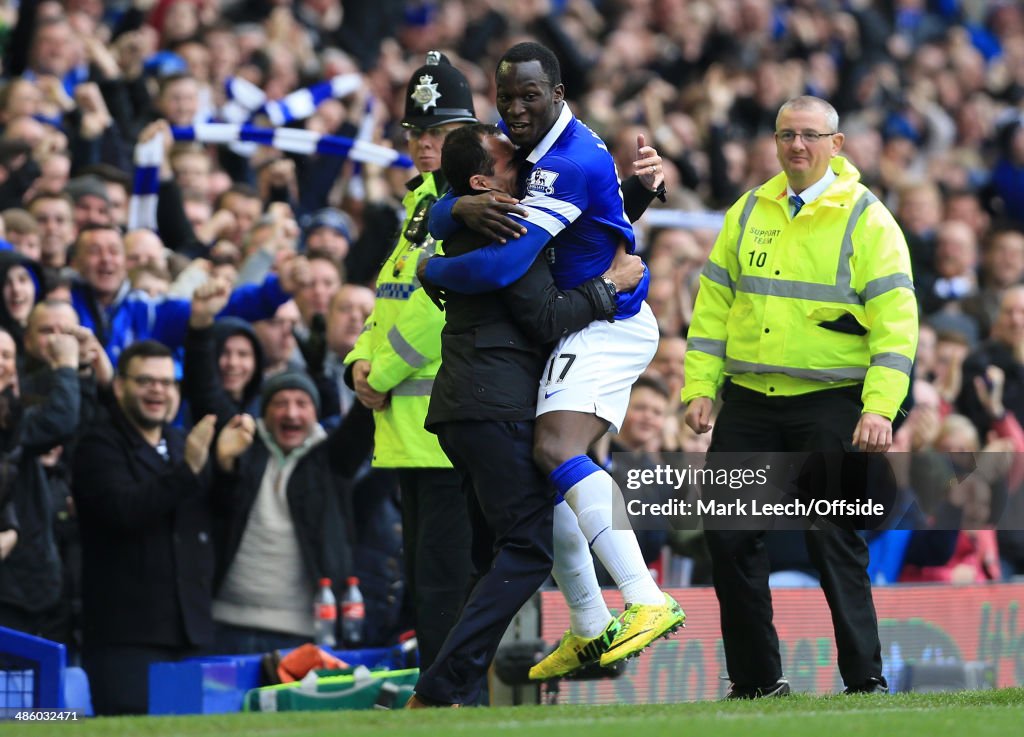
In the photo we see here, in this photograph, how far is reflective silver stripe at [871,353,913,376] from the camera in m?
7.84

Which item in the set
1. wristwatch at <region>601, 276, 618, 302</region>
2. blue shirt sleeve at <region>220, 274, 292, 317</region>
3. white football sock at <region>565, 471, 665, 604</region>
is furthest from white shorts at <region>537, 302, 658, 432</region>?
blue shirt sleeve at <region>220, 274, 292, 317</region>

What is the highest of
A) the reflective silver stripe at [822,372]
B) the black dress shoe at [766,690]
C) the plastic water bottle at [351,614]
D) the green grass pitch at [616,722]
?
the reflective silver stripe at [822,372]

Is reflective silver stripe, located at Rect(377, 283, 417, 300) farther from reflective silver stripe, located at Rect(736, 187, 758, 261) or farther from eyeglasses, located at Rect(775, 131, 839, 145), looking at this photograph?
eyeglasses, located at Rect(775, 131, 839, 145)

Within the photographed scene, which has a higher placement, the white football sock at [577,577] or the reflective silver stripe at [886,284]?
the reflective silver stripe at [886,284]

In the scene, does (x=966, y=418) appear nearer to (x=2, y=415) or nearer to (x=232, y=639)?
(x=232, y=639)

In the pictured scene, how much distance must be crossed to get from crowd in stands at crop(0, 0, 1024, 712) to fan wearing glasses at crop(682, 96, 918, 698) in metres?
1.90

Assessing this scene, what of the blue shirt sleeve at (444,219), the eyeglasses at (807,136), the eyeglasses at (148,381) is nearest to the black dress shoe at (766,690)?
the eyeglasses at (807,136)

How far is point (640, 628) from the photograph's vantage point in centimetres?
693

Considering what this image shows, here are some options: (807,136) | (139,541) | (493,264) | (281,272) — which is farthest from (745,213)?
(281,272)

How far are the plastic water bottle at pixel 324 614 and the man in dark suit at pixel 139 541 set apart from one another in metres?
0.59

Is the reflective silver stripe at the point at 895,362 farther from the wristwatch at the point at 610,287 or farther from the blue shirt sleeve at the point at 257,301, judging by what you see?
the blue shirt sleeve at the point at 257,301

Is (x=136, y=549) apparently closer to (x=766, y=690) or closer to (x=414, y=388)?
(x=414, y=388)

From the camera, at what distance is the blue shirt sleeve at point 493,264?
6.85m

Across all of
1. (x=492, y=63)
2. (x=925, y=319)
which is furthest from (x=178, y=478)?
(x=492, y=63)
